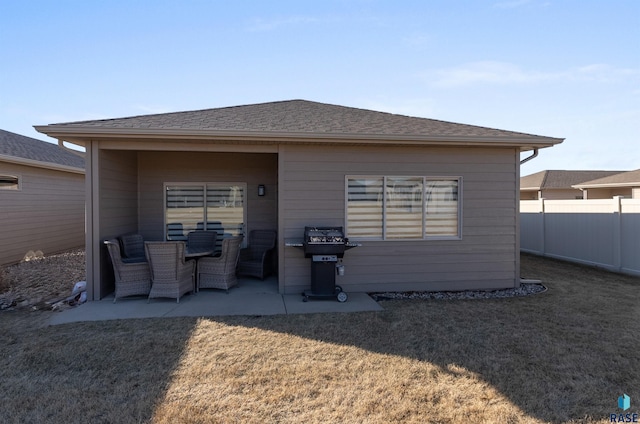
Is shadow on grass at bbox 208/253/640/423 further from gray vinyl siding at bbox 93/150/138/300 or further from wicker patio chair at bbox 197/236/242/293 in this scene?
gray vinyl siding at bbox 93/150/138/300

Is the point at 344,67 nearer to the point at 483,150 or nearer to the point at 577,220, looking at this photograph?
the point at 483,150

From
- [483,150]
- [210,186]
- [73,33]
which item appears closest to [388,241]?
[483,150]

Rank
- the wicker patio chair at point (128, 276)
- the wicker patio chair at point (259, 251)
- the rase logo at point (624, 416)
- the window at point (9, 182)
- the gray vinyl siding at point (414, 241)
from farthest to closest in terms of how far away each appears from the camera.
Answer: the window at point (9, 182)
the wicker patio chair at point (259, 251)
the gray vinyl siding at point (414, 241)
the wicker patio chair at point (128, 276)
the rase logo at point (624, 416)

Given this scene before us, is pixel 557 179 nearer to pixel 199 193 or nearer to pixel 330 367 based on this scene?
pixel 199 193

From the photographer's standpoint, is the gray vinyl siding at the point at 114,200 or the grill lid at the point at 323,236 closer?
the grill lid at the point at 323,236

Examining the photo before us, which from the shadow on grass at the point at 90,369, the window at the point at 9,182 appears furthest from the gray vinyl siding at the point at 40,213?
the shadow on grass at the point at 90,369

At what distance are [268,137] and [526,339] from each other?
450 cm

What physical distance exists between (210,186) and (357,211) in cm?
346

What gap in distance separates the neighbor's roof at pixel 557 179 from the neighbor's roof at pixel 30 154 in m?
23.2

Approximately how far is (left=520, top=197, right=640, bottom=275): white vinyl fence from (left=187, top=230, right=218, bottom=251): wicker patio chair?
903 centimetres

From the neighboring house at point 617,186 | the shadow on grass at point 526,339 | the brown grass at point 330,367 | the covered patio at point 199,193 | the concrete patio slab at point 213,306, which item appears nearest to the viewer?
the brown grass at point 330,367

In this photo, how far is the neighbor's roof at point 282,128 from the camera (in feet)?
17.5

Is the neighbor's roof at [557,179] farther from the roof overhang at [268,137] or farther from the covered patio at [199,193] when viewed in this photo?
the covered patio at [199,193]

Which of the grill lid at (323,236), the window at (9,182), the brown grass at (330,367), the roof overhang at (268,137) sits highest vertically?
the roof overhang at (268,137)
